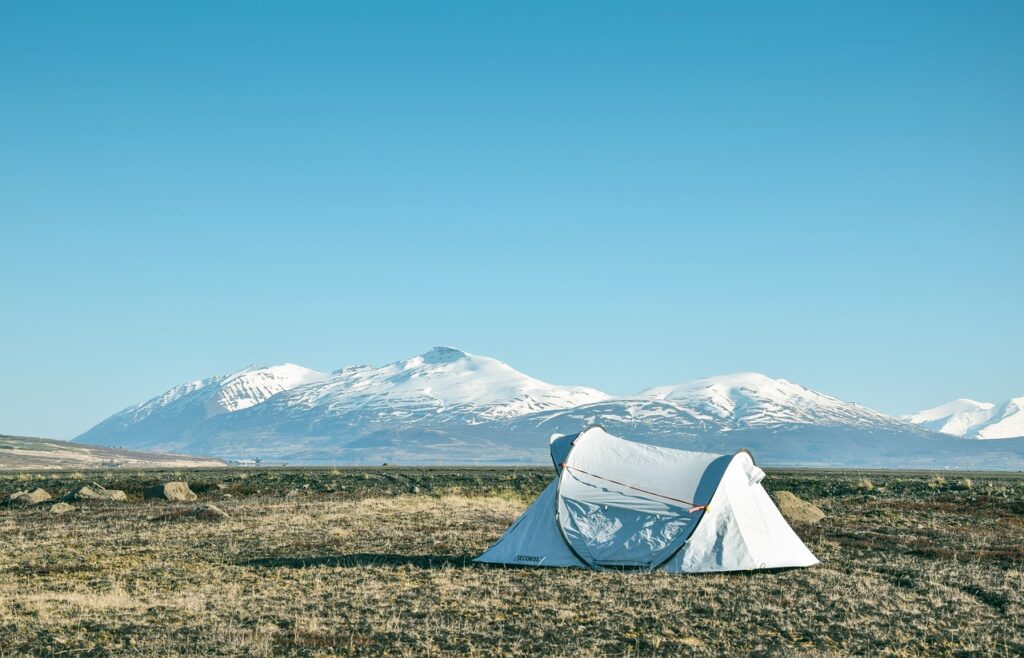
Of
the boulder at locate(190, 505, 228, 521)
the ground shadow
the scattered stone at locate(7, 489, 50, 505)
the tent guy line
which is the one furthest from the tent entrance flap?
the scattered stone at locate(7, 489, 50, 505)

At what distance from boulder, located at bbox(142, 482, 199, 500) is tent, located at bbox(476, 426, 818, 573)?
2659 cm

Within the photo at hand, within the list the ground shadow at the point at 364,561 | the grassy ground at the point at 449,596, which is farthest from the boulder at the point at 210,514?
the ground shadow at the point at 364,561

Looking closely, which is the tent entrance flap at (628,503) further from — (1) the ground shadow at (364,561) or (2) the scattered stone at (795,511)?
(2) the scattered stone at (795,511)

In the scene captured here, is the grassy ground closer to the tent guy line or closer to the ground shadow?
the ground shadow

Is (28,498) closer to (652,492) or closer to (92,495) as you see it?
(92,495)

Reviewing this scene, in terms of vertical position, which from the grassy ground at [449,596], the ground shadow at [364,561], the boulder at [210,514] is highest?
the boulder at [210,514]

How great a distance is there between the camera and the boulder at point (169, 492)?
45.5 m

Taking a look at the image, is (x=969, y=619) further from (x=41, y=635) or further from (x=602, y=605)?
(x=41, y=635)

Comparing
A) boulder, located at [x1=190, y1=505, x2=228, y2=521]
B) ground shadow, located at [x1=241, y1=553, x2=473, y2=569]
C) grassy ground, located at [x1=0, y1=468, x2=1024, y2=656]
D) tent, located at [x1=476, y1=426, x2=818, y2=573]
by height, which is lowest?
grassy ground, located at [x1=0, y1=468, x2=1024, y2=656]

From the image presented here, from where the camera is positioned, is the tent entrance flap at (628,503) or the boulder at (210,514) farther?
the boulder at (210,514)

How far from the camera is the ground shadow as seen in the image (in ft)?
74.6

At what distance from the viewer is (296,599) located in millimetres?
18641

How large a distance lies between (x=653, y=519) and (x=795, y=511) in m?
13.3

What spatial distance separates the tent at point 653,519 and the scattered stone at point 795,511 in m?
10.3
